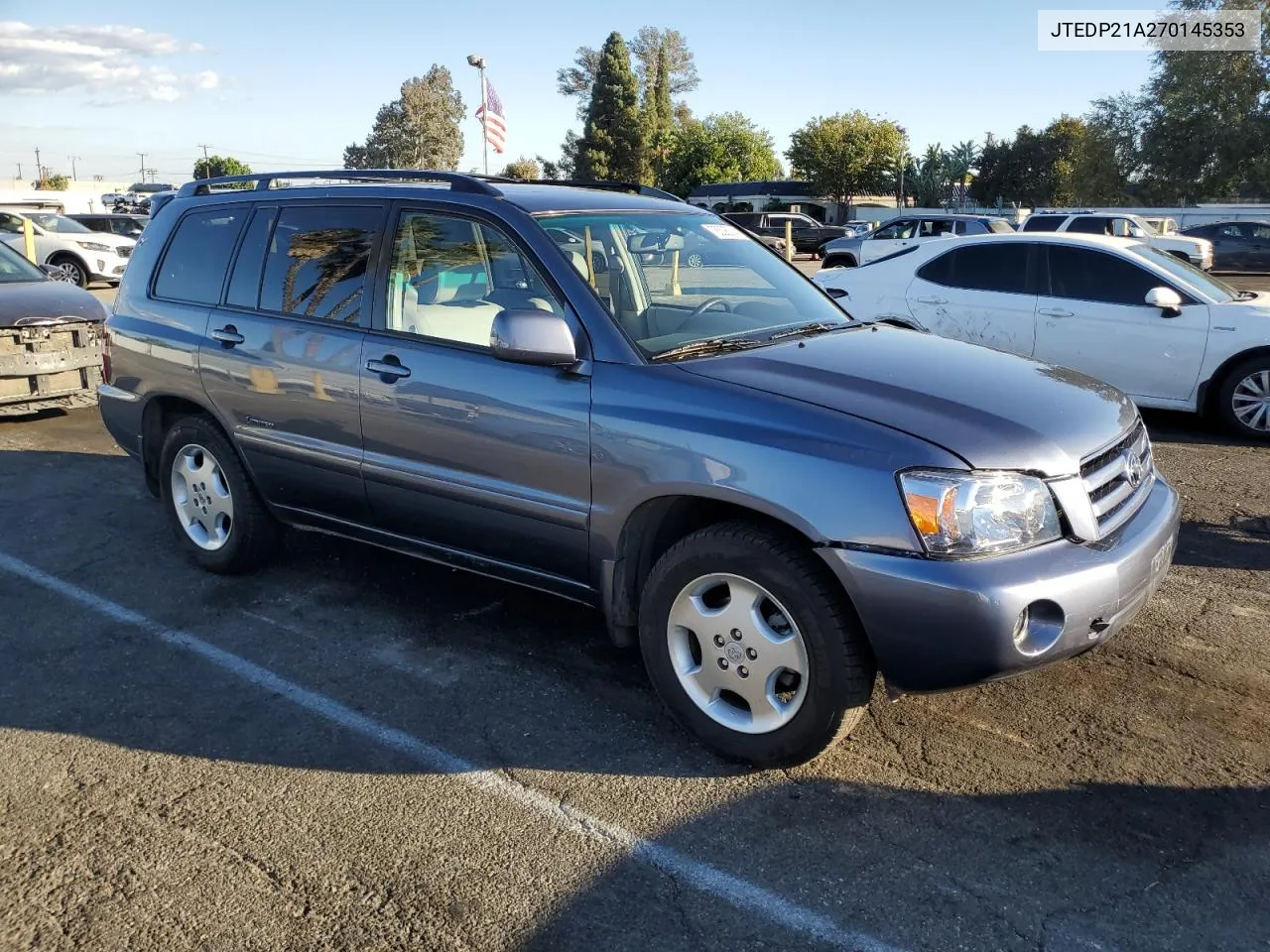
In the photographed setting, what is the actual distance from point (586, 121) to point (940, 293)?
6777cm

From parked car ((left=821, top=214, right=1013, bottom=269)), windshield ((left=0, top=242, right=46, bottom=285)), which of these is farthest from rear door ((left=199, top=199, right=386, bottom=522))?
parked car ((left=821, top=214, right=1013, bottom=269))

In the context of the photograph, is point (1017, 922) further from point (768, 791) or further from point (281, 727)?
point (281, 727)

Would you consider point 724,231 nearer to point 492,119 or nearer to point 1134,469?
point 1134,469

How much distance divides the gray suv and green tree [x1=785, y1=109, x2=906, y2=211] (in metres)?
58.7

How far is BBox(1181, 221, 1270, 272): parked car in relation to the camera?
24844 millimetres

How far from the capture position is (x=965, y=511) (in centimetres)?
300

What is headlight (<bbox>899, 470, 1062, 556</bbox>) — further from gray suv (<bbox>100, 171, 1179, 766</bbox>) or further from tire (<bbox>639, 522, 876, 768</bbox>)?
tire (<bbox>639, 522, 876, 768</bbox>)

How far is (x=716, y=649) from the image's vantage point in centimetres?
343

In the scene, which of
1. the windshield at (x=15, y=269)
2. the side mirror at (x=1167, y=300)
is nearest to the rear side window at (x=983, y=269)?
the side mirror at (x=1167, y=300)

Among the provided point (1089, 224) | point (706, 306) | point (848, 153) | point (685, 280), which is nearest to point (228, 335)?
point (685, 280)

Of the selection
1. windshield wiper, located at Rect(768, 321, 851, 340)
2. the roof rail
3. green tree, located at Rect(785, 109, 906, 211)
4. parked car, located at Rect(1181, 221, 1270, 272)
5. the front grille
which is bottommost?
the front grille

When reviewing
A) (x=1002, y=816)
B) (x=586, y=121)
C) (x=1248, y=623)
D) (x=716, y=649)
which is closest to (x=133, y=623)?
(x=716, y=649)

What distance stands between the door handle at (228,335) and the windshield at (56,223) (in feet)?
63.7

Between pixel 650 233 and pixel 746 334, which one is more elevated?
pixel 650 233
